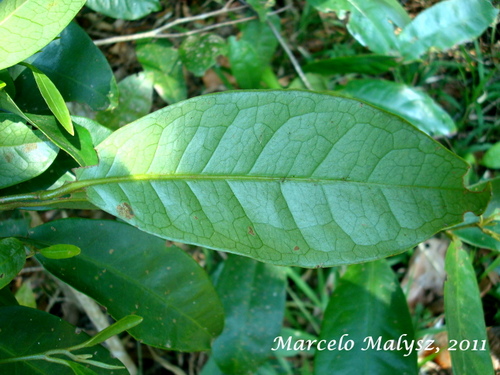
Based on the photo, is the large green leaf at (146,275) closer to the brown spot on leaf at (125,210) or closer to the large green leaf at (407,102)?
the brown spot on leaf at (125,210)

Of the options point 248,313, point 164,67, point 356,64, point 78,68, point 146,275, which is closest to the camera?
point 146,275

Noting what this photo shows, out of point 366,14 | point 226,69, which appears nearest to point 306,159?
point 366,14

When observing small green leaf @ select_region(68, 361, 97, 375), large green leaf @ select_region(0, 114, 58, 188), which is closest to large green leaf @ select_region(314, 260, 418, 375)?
small green leaf @ select_region(68, 361, 97, 375)

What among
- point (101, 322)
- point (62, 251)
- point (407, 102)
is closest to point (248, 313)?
point (101, 322)

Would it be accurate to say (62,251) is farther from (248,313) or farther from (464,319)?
(464,319)

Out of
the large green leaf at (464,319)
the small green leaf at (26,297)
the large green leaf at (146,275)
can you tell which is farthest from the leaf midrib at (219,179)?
the small green leaf at (26,297)

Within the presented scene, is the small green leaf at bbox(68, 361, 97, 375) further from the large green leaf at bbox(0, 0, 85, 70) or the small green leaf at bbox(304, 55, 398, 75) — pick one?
the small green leaf at bbox(304, 55, 398, 75)
